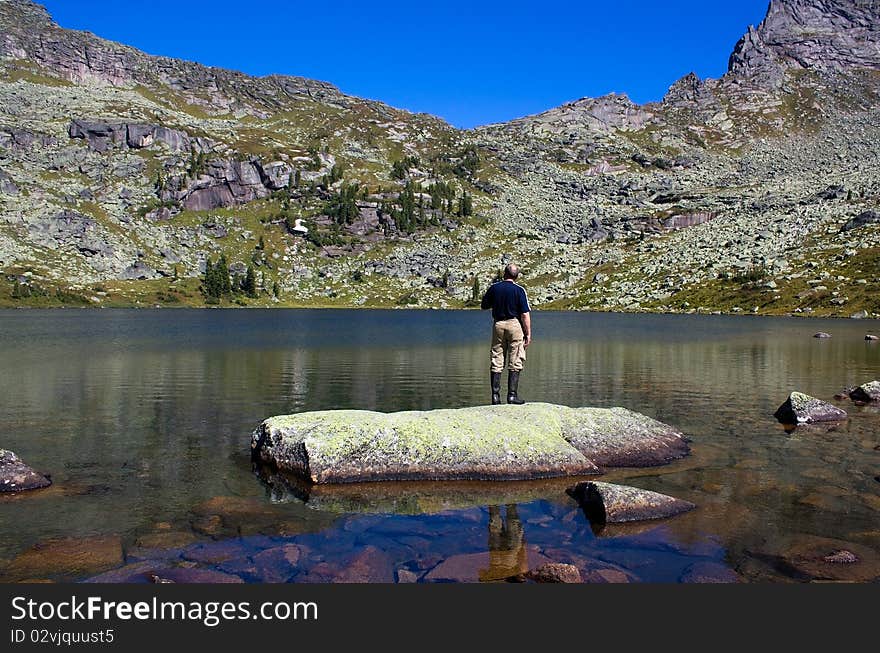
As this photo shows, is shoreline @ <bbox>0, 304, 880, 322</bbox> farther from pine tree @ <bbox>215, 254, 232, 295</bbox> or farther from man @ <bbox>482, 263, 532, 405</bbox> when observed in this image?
man @ <bbox>482, 263, 532, 405</bbox>

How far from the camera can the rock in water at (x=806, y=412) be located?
72.8 feet

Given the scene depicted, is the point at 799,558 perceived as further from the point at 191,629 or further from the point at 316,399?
the point at 316,399

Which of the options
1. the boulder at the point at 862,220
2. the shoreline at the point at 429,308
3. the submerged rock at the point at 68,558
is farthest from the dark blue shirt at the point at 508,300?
the boulder at the point at 862,220

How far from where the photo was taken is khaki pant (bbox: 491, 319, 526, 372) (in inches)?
800

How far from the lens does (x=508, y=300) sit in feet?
65.6

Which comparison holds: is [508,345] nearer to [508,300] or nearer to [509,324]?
[509,324]

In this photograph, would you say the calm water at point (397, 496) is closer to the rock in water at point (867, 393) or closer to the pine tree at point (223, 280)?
the rock in water at point (867, 393)

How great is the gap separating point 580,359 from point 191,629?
4087 cm

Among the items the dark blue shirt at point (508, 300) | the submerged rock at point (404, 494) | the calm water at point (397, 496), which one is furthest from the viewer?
the dark blue shirt at point (508, 300)

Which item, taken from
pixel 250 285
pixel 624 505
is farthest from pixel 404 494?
pixel 250 285

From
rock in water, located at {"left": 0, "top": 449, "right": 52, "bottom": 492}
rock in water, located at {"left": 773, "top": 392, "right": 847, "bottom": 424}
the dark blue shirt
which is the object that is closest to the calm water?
rock in water, located at {"left": 0, "top": 449, "right": 52, "bottom": 492}

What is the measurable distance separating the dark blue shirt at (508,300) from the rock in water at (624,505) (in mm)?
8014

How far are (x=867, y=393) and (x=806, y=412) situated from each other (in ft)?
24.0

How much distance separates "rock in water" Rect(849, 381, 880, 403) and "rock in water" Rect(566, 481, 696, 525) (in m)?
19.6
